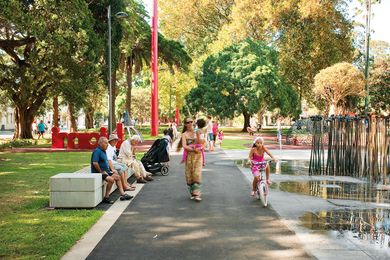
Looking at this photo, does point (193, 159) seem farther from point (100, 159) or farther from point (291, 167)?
point (291, 167)

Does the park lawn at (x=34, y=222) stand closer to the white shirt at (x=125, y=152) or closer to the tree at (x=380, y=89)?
the white shirt at (x=125, y=152)

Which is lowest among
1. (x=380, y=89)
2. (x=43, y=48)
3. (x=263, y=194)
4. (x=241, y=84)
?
(x=263, y=194)

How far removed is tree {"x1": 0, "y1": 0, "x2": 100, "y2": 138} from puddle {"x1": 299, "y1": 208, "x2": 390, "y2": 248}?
14255mm

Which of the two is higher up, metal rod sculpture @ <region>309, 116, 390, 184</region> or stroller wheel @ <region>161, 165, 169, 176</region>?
metal rod sculpture @ <region>309, 116, 390, 184</region>

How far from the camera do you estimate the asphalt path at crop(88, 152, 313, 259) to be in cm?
607

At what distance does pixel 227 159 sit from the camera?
65.9ft

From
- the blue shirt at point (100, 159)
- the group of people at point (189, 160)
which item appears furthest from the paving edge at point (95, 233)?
the blue shirt at point (100, 159)

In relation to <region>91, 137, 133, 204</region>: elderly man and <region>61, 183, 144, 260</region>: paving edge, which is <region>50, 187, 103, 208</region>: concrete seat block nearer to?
Result: <region>61, 183, 144, 260</region>: paving edge

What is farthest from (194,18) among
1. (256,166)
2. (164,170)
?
(256,166)

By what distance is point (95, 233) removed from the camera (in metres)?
7.09

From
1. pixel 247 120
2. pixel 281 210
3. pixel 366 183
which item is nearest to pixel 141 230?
pixel 281 210

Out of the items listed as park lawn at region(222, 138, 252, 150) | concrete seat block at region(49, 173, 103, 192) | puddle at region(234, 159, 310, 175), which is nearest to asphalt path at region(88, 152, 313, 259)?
concrete seat block at region(49, 173, 103, 192)

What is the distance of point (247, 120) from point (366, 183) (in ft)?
133

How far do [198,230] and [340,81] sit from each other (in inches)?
1329
